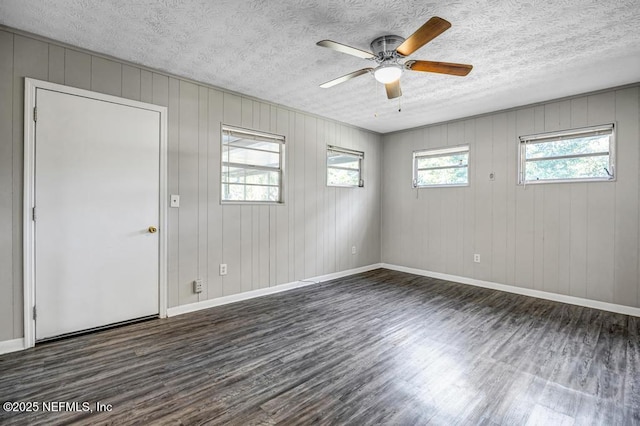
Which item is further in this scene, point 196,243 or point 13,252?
point 196,243

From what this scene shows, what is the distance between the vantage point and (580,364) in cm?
233

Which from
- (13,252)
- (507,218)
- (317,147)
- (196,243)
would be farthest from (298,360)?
(507,218)

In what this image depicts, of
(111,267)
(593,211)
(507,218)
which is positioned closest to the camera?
(111,267)

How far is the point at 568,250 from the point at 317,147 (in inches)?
144

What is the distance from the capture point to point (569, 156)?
3809 millimetres

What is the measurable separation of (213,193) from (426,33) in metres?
2.74

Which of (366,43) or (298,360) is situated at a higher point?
(366,43)

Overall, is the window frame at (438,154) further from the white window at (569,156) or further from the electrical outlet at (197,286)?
the electrical outlet at (197,286)

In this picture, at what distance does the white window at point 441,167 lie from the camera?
481 cm

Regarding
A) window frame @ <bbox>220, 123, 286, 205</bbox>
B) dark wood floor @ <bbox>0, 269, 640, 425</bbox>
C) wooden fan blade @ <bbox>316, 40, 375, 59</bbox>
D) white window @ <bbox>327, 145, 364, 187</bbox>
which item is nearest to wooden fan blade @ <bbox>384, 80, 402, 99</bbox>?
wooden fan blade @ <bbox>316, 40, 375, 59</bbox>

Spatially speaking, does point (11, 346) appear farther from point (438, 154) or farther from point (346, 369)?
point (438, 154)

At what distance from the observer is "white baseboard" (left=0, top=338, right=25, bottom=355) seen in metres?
2.40

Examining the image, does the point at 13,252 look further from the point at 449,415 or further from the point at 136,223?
the point at 449,415

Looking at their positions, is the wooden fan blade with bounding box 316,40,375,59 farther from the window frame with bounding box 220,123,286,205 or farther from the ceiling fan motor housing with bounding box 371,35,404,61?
the window frame with bounding box 220,123,286,205
